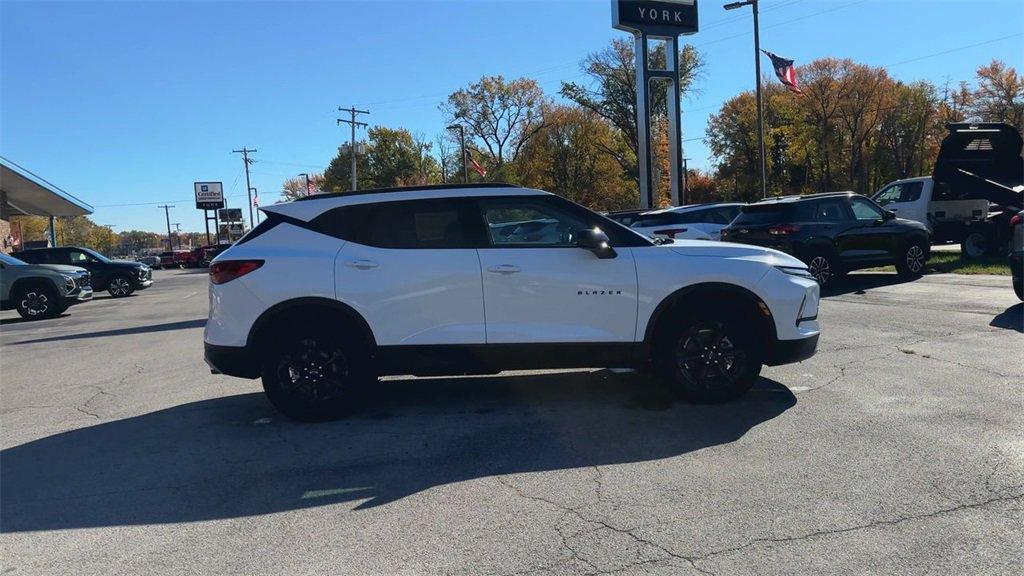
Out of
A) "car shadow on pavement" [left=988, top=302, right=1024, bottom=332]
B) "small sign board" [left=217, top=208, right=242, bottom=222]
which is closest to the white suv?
"car shadow on pavement" [left=988, top=302, right=1024, bottom=332]

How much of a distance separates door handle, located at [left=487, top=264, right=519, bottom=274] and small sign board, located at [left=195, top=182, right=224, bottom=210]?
86711 millimetres

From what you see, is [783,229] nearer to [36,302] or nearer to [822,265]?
[822,265]

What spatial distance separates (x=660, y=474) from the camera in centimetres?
429

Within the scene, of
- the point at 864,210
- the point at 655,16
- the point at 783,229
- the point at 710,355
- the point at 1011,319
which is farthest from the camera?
the point at 655,16

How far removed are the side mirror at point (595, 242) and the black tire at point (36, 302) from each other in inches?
630

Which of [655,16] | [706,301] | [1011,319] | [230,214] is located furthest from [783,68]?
[230,214]

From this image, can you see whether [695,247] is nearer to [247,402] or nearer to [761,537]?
[761,537]

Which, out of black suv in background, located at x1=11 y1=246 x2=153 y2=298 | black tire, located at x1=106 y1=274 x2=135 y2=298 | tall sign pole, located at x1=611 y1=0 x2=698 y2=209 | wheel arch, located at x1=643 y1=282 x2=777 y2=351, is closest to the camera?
wheel arch, located at x1=643 y1=282 x2=777 y2=351

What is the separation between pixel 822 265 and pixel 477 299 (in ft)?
32.5

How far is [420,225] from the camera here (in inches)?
218

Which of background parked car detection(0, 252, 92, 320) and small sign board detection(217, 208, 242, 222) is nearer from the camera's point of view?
background parked car detection(0, 252, 92, 320)

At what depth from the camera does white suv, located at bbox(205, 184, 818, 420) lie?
5367mm

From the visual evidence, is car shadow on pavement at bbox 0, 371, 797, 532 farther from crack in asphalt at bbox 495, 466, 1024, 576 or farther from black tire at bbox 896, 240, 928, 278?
black tire at bbox 896, 240, 928, 278

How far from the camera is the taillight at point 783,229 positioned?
13023mm
